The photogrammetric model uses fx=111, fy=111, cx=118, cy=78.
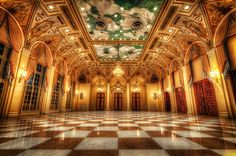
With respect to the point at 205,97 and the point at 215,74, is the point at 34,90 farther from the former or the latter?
the point at 205,97

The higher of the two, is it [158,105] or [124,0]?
[124,0]

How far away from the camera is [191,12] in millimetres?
5934

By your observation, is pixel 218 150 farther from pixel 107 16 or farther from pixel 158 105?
pixel 158 105

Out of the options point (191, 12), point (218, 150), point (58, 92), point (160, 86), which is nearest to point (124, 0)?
point (191, 12)

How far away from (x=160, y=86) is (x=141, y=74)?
367cm

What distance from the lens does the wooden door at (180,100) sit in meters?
9.81

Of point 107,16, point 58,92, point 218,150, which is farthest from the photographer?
point 58,92

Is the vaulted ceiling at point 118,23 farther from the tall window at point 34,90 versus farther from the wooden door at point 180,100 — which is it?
the wooden door at point 180,100

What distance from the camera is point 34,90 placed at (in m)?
8.09

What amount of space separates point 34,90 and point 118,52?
8.00m

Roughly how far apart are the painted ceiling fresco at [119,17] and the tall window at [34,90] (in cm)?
499

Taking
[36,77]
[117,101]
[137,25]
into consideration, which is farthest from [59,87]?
[137,25]

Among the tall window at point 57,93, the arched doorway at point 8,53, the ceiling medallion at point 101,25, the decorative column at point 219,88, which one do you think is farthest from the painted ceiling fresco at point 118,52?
the arched doorway at point 8,53

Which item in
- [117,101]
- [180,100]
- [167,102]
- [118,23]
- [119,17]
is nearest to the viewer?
[119,17]
